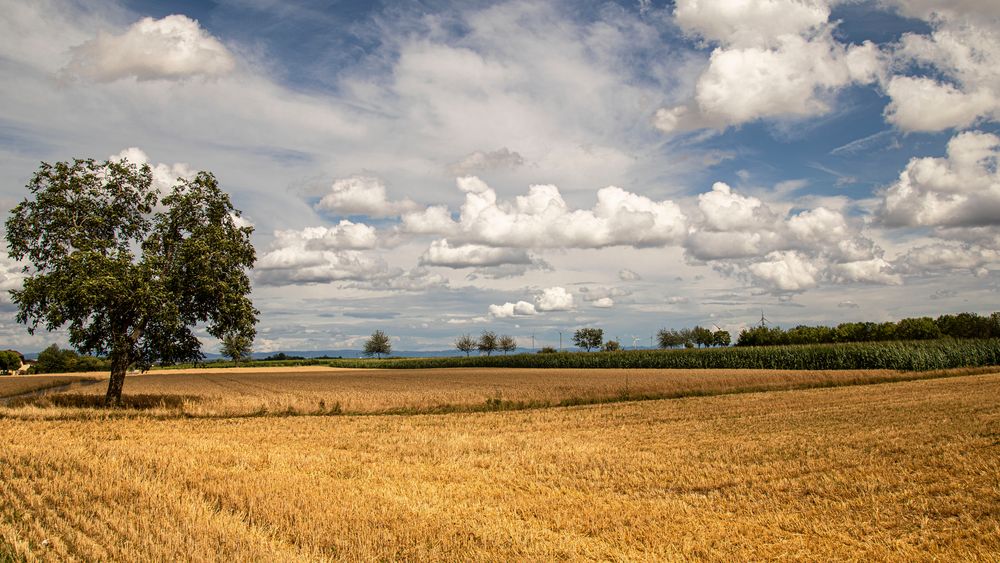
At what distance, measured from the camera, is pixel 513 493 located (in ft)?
44.9

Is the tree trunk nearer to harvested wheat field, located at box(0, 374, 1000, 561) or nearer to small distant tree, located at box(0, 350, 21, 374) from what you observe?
harvested wheat field, located at box(0, 374, 1000, 561)

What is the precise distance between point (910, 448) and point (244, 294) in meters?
33.3

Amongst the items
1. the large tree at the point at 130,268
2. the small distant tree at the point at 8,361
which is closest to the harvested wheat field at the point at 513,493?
the large tree at the point at 130,268

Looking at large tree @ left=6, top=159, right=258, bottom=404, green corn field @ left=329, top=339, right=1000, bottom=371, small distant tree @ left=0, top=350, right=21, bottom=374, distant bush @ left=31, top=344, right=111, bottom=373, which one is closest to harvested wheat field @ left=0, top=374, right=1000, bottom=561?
large tree @ left=6, top=159, right=258, bottom=404

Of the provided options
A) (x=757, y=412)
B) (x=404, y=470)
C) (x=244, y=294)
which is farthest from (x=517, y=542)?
(x=244, y=294)

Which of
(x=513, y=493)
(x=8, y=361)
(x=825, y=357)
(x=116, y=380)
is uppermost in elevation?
(x=116, y=380)

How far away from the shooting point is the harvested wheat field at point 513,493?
971cm

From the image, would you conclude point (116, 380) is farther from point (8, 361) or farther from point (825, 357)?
point (8, 361)

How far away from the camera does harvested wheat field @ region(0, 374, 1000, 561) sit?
9.71 m

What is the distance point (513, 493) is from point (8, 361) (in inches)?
5166

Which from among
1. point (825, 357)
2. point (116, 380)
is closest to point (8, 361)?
point (116, 380)

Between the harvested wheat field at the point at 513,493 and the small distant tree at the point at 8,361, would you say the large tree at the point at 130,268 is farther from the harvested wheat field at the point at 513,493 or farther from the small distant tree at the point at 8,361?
the small distant tree at the point at 8,361

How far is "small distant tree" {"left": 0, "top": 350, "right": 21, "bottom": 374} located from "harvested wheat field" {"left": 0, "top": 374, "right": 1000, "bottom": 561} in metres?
111

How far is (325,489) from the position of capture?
44.1 ft
